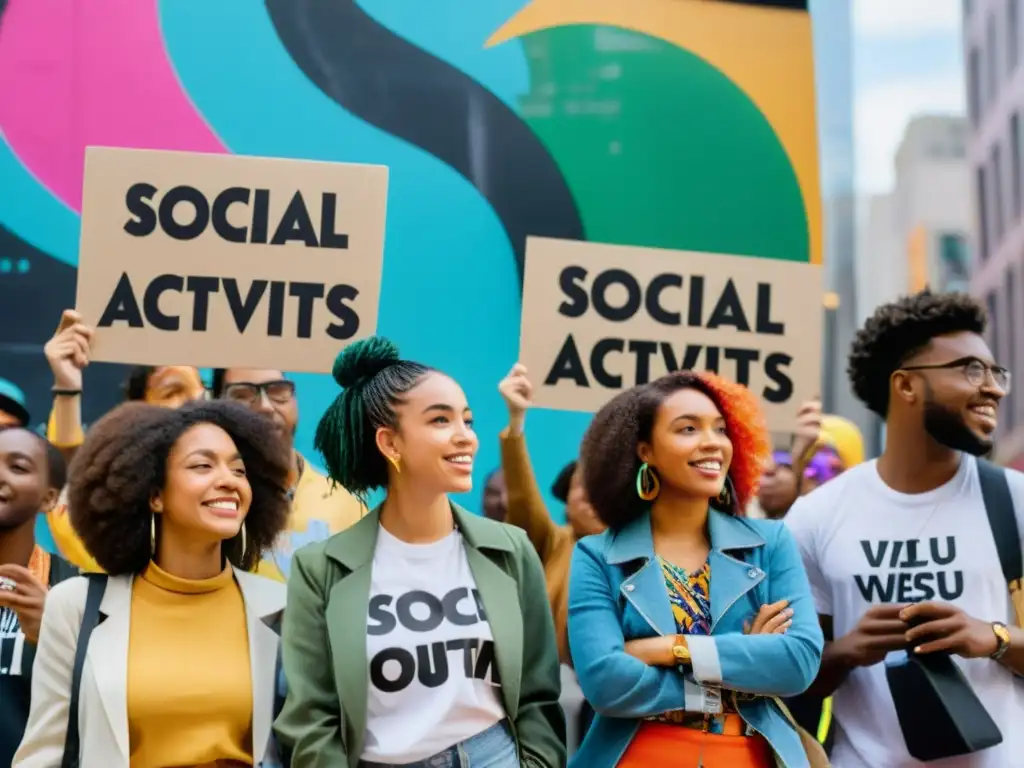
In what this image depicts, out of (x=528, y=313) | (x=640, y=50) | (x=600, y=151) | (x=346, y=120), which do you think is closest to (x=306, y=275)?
(x=528, y=313)

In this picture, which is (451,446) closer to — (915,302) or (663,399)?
(663,399)

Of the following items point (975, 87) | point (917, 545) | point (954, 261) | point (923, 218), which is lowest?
point (917, 545)

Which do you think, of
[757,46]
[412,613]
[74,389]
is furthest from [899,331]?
[757,46]

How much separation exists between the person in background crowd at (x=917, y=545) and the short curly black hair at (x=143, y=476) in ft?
5.35

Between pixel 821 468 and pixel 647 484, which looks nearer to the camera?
pixel 647 484

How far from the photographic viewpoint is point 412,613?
3627 millimetres

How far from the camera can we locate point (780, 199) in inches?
268

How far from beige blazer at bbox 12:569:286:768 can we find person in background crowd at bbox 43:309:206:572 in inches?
33.7

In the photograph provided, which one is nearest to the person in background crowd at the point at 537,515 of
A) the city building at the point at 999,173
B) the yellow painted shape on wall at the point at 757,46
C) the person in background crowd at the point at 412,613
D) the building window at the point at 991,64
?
the person in background crowd at the point at 412,613

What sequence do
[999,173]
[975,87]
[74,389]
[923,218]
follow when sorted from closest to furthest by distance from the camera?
[74,389], [999,173], [975,87], [923,218]

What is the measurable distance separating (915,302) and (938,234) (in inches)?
1294

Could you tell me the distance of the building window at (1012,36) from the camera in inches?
976

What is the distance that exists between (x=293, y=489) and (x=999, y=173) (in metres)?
24.6

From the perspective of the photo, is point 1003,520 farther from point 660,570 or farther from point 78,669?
point 78,669
